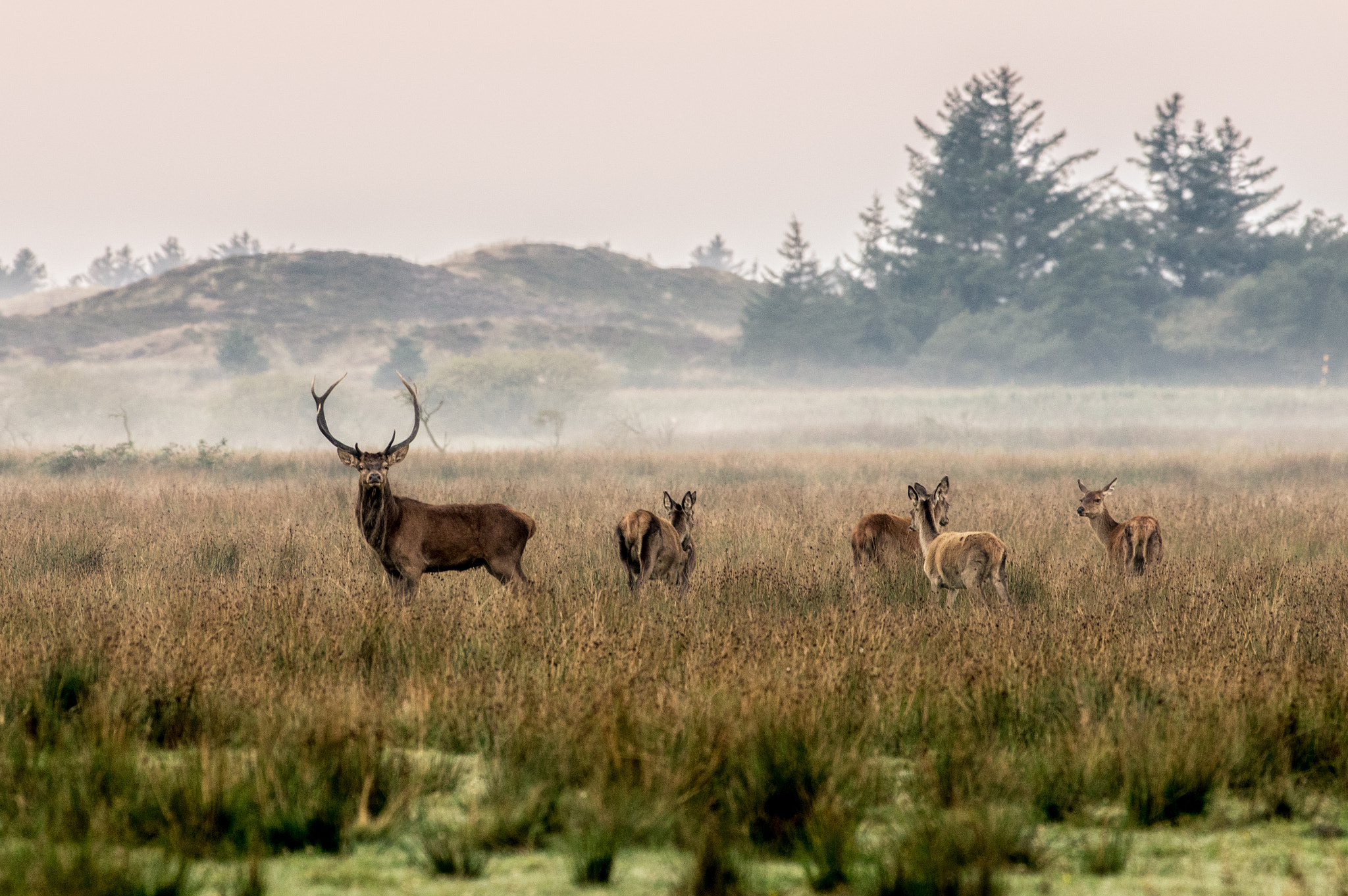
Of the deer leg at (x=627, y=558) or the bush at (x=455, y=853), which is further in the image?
the deer leg at (x=627, y=558)

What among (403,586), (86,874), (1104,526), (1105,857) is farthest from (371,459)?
(1104,526)

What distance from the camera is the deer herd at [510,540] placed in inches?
332

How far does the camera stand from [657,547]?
30.1 feet

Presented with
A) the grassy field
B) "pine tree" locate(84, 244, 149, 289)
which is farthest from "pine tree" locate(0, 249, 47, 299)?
the grassy field

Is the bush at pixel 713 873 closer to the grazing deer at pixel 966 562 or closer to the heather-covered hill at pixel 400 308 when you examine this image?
the grazing deer at pixel 966 562

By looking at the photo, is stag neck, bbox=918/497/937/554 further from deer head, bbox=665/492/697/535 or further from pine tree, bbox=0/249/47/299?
pine tree, bbox=0/249/47/299

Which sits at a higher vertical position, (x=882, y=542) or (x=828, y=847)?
(x=882, y=542)

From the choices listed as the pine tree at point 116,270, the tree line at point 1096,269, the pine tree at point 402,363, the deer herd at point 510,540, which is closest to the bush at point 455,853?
the deer herd at point 510,540

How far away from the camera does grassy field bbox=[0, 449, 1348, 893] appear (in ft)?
13.2

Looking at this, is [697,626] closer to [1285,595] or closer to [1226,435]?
[1285,595]

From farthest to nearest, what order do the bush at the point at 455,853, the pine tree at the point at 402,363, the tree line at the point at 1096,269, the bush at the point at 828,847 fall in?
the pine tree at the point at 402,363
the tree line at the point at 1096,269
the bush at the point at 455,853
the bush at the point at 828,847

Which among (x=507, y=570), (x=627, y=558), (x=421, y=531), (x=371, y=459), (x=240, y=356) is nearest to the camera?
(x=371, y=459)

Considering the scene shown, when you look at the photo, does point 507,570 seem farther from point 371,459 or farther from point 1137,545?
point 1137,545

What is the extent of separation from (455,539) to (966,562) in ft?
12.2
